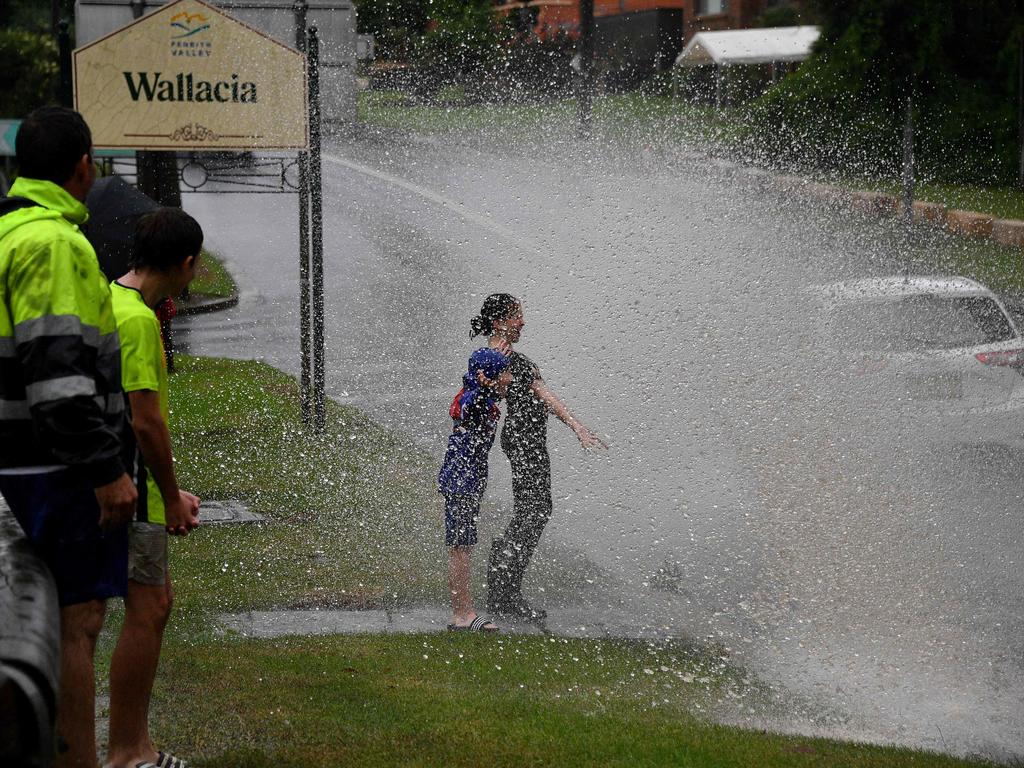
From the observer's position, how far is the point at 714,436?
961 cm

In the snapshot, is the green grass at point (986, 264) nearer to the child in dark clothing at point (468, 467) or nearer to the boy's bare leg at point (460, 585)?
the child in dark clothing at point (468, 467)

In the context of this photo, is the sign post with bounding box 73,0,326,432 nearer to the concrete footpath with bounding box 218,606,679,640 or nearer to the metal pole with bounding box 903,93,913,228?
the concrete footpath with bounding box 218,606,679,640

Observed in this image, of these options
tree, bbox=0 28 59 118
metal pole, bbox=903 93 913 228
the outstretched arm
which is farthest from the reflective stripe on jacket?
tree, bbox=0 28 59 118

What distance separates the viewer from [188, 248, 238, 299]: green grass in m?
19.9

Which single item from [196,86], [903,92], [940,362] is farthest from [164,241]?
[903,92]

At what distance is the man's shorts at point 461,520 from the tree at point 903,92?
633 inches

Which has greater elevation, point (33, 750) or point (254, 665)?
point (33, 750)

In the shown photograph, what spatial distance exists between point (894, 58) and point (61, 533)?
1943 centimetres

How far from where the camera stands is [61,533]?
356cm

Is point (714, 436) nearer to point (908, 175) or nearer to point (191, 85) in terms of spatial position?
point (191, 85)

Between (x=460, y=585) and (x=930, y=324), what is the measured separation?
16.1 ft

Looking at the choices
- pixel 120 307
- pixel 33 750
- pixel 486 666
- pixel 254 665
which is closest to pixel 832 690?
pixel 486 666

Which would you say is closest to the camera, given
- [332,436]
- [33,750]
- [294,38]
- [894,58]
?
[33,750]

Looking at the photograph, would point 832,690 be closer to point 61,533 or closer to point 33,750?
point 61,533
